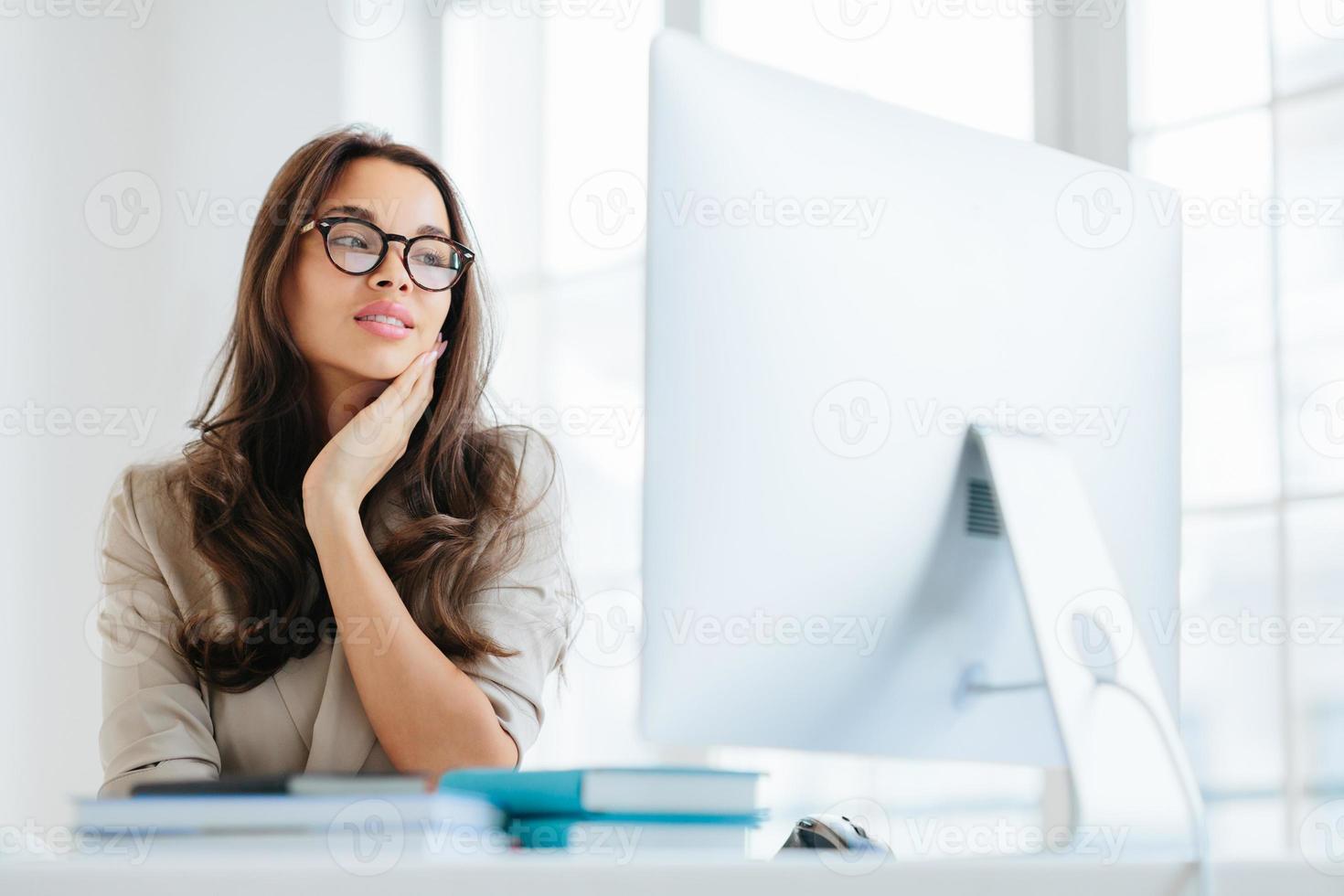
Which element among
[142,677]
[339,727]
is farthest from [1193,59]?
[142,677]

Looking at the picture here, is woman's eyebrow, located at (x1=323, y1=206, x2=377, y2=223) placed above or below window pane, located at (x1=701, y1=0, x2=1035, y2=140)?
below

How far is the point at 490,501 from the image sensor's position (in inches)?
60.8

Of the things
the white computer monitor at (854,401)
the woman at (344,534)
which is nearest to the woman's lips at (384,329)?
the woman at (344,534)

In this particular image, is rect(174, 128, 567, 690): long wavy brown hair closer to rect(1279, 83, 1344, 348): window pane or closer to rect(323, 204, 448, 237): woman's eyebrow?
rect(323, 204, 448, 237): woman's eyebrow

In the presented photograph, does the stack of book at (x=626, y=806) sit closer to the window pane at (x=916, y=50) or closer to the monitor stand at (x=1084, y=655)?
the monitor stand at (x=1084, y=655)

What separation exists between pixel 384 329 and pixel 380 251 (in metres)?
0.09

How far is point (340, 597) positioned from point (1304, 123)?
60.2 inches

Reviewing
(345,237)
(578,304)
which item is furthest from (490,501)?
(578,304)

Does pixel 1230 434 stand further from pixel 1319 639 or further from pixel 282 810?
pixel 282 810

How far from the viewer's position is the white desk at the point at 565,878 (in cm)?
49

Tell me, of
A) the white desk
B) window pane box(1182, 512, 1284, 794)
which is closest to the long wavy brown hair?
the white desk

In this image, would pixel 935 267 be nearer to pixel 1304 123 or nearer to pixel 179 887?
pixel 179 887

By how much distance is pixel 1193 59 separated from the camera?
2.05 metres

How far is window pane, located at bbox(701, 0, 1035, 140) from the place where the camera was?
7.48 feet
